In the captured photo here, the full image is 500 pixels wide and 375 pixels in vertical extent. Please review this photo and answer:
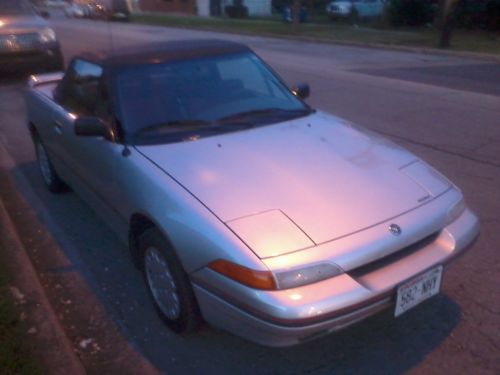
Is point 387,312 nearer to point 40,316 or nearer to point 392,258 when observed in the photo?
point 392,258

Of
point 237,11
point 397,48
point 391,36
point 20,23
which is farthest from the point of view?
point 237,11

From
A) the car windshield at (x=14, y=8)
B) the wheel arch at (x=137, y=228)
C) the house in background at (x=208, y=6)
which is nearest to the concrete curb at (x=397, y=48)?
the car windshield at (x=14, y=8)

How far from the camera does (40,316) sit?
11.0 ft

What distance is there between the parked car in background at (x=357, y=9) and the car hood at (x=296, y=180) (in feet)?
97.6

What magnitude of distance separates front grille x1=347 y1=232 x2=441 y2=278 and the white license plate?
13 cm

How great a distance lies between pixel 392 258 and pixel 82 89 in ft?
9.43

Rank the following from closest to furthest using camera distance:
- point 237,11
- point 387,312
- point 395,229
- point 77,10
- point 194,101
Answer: point 395,229 → point 387,312 → point 194,101 → point 77,10 → point 237,11

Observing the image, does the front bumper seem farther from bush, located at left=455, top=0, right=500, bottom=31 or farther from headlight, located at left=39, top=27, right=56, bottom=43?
bush, located at left=455, top=0, right=500, bottom=31

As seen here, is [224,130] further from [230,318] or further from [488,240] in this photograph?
[488,240]

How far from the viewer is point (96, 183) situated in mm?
Answer: 4016

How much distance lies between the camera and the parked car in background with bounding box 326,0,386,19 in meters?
31.6

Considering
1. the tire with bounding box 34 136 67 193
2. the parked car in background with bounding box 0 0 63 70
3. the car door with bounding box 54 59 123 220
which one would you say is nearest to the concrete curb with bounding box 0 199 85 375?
the car door with bounding box 54 59 123 220

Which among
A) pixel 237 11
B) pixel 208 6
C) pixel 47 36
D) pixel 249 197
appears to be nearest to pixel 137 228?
pixel 249 197

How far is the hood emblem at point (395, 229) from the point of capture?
2785 millimetres
